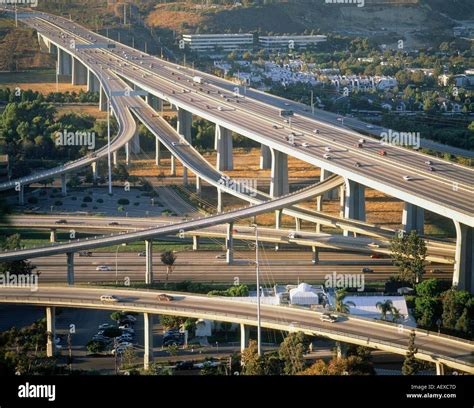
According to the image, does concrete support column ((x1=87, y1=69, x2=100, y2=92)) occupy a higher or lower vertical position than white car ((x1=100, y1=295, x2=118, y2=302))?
higher

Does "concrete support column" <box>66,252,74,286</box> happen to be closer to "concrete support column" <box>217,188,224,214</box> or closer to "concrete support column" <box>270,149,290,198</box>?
"concrete support column" <box>217,188,224,214</box>

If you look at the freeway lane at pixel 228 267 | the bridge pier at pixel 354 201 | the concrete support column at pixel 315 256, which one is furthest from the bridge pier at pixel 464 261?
the bridge pier at pixel 354 201

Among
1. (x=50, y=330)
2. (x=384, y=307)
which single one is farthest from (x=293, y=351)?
(x=50, y=330)

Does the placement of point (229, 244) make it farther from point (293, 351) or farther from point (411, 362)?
point (411, 362)

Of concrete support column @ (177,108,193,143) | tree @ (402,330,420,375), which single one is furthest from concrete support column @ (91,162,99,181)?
tree @ (402,330,420,375)

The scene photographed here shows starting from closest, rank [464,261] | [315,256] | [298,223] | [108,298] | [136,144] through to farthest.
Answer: [108,298] < [464,261] < [315,256] < [298,223] < [136,144]

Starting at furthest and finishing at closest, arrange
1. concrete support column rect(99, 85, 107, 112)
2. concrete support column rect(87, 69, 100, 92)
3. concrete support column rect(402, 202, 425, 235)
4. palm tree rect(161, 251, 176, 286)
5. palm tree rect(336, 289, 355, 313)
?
concrete support column rect(87, 69, 100, 92), concrete support column rect(99, 85, 107, 112), concrete support column rect(402, 202, 425, 235), palm tree rect(161, 251, 176, 286), palm tree rect(336, 289, 355, 313)

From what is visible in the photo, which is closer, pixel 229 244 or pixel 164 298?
pixel 164 298

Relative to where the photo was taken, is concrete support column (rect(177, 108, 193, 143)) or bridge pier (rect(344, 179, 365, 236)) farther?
concrete support column (rect(177, 108, 193, 143))
